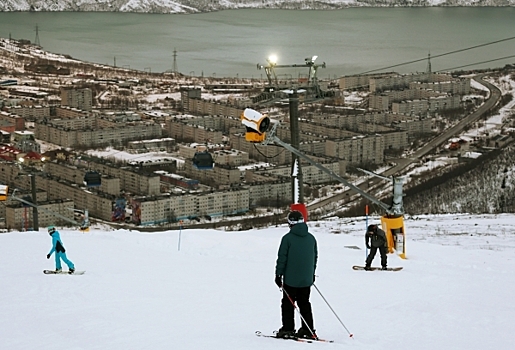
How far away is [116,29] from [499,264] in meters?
50.3

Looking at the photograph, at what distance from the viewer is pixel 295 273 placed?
221cm

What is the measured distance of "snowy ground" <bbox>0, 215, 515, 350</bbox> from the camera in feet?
7.43

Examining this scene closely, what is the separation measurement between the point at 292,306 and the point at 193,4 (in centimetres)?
6422

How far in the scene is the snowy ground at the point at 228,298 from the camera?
7.43 feet

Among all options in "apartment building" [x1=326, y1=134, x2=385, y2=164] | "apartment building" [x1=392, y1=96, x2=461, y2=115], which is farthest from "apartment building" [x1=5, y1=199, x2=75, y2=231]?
"apartment building" [x1=392, y1=96, x2=461, y2=115]

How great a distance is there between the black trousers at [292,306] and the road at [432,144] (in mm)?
11548

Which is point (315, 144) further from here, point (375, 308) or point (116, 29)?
point (116, 29)

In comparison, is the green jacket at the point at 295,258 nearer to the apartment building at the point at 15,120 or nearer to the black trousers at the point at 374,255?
the black trousers at the point at 374,255

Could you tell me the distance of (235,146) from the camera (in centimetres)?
1969

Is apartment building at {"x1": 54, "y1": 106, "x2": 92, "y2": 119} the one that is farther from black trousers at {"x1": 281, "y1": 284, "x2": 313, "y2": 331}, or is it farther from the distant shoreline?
the distant shoreline

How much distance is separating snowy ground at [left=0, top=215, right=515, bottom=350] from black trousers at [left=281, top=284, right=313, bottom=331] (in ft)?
0.20

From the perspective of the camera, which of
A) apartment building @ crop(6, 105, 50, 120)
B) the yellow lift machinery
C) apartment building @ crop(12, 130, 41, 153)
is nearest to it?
the yellow lift machinery

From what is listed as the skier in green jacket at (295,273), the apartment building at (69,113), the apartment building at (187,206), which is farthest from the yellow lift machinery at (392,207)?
the apartment building at (69,113)

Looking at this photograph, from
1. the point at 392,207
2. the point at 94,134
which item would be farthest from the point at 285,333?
the point at 94,134
